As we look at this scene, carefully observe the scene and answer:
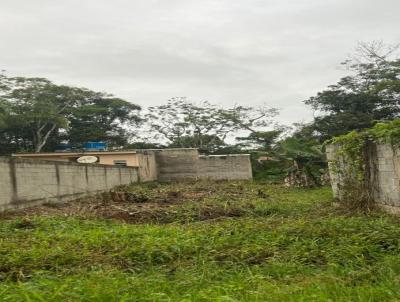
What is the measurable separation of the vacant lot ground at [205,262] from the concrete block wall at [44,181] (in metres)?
2.48

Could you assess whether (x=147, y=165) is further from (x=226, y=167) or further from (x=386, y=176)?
(x=386, y=176)

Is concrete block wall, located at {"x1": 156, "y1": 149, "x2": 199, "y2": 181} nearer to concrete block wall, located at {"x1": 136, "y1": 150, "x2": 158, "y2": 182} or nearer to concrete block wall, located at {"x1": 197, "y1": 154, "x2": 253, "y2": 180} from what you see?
concrete block wall, located at {"x1": 136, "y1": 150, "x2": 158, "y2": 182}

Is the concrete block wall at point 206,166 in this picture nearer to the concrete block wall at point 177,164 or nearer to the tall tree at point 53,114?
the concrete block wall at point 177,164

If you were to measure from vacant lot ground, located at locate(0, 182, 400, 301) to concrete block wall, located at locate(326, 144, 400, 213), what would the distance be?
1.54ft

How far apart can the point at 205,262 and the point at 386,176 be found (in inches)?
171

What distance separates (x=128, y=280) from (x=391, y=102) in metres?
27.7

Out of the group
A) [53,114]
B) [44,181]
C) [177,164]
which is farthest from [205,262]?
[53,114]

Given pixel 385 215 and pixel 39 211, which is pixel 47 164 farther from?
pixel 385 215

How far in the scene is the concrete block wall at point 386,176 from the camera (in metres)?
7.09

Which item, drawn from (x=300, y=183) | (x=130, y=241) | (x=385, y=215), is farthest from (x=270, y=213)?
(x=300, y=183)

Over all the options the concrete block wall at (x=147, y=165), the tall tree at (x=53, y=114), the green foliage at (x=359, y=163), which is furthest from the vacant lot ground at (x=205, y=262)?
the tall tree at (x=53, y=114)

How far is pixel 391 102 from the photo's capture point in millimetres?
27938

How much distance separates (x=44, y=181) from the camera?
10875 mm

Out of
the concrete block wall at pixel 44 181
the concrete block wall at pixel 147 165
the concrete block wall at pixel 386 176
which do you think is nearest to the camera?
the concrete block wall at pixel 386 176
